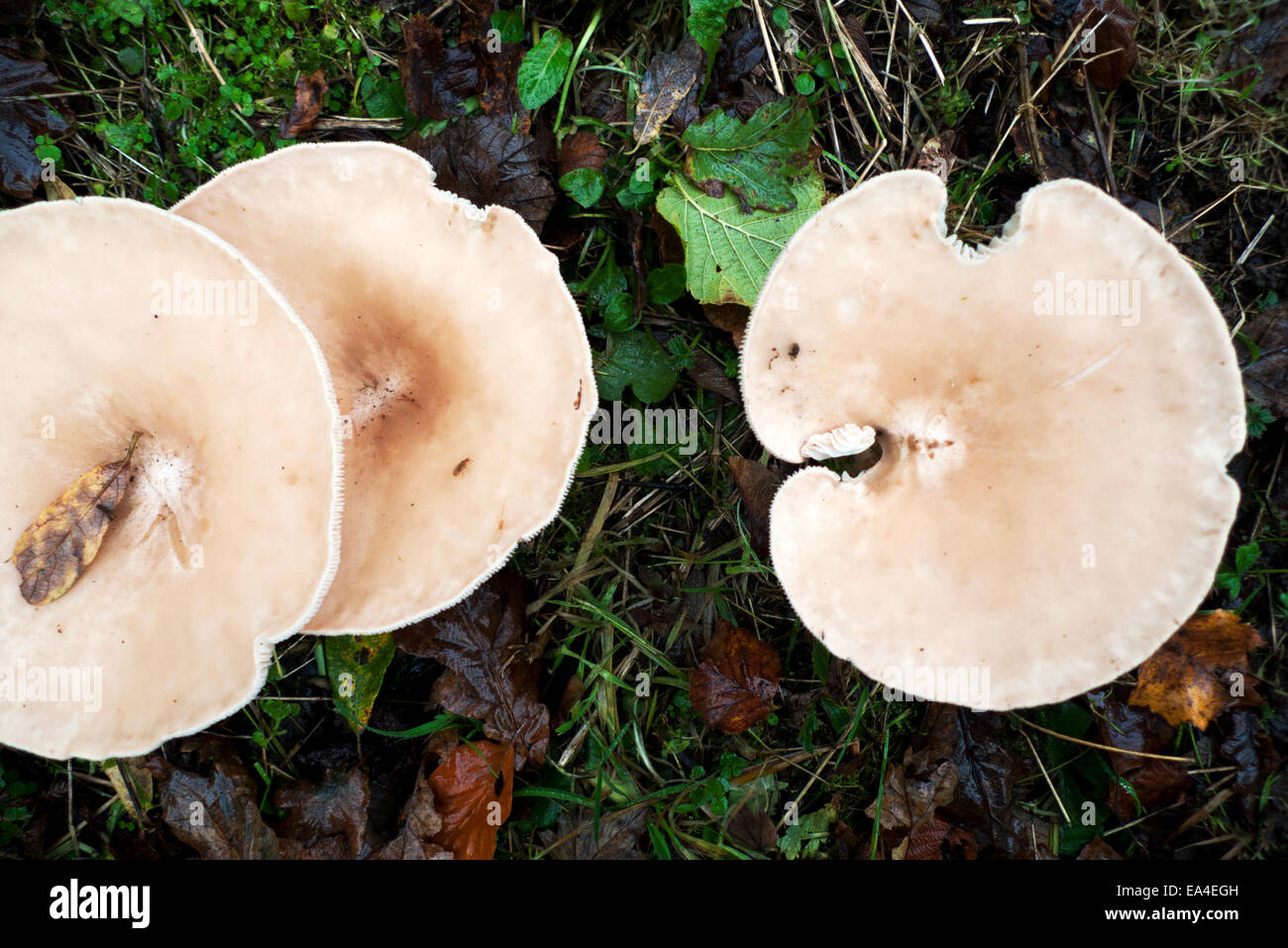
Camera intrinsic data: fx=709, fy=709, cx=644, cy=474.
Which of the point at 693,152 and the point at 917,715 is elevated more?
the point at 693,152

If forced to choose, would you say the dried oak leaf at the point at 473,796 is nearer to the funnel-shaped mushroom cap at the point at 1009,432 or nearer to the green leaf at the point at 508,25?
the funnel-shaped mushroom cap at the point at 1009,432

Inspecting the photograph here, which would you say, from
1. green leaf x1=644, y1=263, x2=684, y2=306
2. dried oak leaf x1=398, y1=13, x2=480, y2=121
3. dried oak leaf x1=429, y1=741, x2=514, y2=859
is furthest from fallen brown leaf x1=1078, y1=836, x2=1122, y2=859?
dried oak leaf x1=398, y1=13, x2=480, y2=121

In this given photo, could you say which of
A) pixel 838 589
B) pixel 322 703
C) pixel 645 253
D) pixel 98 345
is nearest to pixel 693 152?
pixel 645 253

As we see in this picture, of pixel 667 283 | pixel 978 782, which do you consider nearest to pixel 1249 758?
pixel 978 782

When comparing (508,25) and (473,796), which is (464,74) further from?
(473,796)

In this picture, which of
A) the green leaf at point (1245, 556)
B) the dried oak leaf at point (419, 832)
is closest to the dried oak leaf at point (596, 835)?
the dried oak leaf at point (419, 832)

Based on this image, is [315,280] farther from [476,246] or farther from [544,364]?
[544,364]

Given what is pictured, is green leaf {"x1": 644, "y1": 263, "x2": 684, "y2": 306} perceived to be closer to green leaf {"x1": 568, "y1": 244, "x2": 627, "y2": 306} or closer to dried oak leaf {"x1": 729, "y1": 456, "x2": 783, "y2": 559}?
green leaf {"x1": 568, "y1": 244, "x2": 627, "y2": 306}
